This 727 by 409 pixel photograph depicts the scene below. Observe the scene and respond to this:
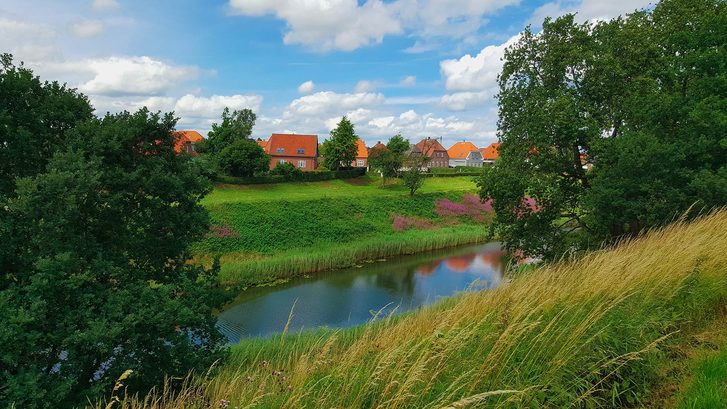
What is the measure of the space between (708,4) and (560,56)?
17.0 ft

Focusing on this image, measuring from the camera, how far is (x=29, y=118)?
23.6ft

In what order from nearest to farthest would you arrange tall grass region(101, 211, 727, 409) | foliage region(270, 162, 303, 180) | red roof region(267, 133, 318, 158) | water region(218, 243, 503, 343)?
tall grass region(101, 211, 727, 409), water region(218, 243, 503, 343), foliage region(270, 162, 303, 180), red roof region(267, 133, 318, 158)

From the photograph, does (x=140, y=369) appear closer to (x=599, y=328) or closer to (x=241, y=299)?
(x=599, y=328)

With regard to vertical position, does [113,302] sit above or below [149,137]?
below

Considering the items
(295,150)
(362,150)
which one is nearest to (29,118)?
(295,150)

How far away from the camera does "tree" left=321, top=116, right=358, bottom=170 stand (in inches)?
2120

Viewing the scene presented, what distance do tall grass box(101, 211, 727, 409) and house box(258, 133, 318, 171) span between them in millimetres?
66563

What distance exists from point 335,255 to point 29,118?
67.8 ft

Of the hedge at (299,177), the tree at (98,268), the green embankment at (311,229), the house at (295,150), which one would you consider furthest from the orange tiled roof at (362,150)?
the tree at (98,268)

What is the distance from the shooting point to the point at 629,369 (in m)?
3.87

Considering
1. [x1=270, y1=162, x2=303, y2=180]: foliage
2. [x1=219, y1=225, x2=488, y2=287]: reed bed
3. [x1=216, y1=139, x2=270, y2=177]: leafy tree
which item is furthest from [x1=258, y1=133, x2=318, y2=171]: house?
[x1=219, y1=225, x2=488, y2=287]: reed bed

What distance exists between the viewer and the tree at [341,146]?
53.8 meters

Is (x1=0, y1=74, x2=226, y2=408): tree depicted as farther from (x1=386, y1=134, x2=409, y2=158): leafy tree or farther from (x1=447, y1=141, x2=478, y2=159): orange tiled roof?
(x1=447, y1=141, x2=478, y2=159): orange tiled roof

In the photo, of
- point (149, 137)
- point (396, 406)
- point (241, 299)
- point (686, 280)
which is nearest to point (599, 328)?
point (686, 280)
